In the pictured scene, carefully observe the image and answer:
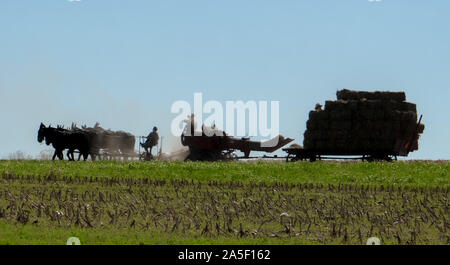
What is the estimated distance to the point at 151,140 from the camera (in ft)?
152

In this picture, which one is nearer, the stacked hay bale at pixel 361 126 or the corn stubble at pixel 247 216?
the corn stubble at pixel 247 216

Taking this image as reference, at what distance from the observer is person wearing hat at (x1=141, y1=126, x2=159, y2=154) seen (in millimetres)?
45906

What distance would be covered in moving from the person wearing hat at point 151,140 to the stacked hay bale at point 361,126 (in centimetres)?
1161

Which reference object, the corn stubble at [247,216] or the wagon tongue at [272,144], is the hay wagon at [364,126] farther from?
the corn stubble at [247,216]

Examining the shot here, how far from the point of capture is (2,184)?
82.2ft

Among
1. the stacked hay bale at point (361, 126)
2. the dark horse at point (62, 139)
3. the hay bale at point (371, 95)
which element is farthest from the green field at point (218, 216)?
the dark horse at point (62, 139)

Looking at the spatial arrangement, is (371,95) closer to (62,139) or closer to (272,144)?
(272,144)

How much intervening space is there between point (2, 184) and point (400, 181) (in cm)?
1600

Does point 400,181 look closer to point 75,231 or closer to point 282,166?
point 282,166

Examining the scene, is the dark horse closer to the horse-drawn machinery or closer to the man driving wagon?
the man driving wagon

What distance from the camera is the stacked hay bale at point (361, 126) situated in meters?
37.5

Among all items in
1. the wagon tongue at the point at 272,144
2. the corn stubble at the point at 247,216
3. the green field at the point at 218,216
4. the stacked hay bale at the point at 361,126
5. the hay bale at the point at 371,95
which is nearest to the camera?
the green field at the point at 218,216
